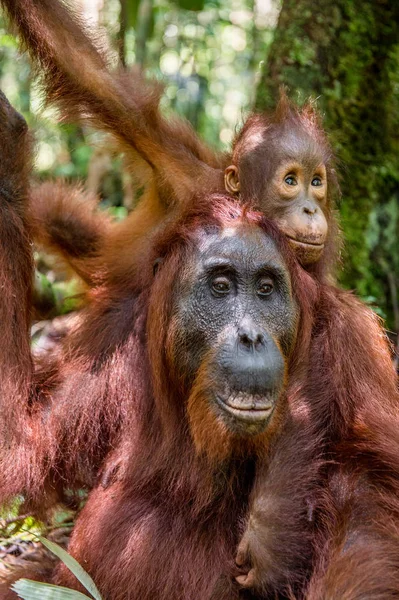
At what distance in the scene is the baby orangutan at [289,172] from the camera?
3.96m

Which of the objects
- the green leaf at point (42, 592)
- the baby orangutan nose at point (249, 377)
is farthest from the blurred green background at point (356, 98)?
the green leaf at point (42, 592)

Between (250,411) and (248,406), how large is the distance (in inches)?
1.0

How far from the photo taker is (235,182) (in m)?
4.22

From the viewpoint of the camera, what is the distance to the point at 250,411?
2.89 metres

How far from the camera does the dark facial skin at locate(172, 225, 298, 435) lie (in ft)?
9.45

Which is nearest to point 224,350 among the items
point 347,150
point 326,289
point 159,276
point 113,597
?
point 159,276

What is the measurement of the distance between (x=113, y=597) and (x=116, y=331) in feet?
3.72

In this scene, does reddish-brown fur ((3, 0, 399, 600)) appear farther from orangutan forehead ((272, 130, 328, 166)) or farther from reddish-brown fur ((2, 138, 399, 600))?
orangutan forehead ((272, 130, 328, 166))

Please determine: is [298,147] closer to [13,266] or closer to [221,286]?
[221,286]

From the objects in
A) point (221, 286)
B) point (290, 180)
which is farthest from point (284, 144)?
point (221, 286)

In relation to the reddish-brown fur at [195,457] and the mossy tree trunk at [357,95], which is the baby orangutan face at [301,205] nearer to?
the reddish-brown fur at [195,457]

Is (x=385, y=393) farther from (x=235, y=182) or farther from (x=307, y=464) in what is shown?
(x=235, y=182)

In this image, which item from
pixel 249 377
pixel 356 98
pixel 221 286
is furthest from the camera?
pixel 356 98

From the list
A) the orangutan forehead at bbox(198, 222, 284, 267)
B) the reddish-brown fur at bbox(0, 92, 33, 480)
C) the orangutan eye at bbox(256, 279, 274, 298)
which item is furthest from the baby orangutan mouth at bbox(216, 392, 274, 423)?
the reddish-brown fur at bbox(0, 92, 33, 480)
